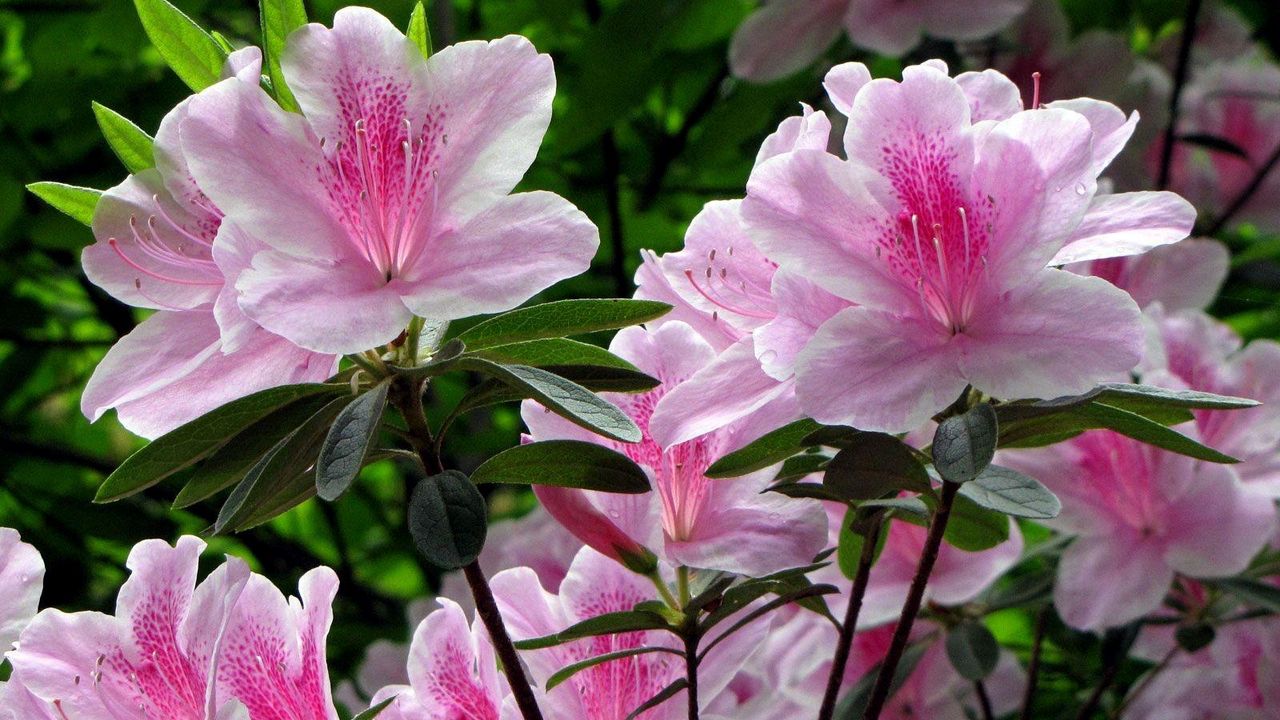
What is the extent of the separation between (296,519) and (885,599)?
144 centimetres

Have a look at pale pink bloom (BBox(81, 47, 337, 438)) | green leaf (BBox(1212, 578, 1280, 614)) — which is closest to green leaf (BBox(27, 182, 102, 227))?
pale pink bloom (BBox(81, 47, 337, 438))

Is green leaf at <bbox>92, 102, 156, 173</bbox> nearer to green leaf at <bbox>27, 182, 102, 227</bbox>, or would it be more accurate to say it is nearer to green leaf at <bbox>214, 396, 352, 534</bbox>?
green leaf at <bbox>27, 182, 102, 227</bbox>

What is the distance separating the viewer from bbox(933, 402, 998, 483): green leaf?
0.65m

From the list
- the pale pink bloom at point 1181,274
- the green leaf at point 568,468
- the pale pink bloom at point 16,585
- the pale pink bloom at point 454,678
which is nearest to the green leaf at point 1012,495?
the green leaf at point 568,468

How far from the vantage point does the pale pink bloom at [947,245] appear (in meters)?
0.67

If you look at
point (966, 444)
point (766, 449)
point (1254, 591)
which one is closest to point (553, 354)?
point (766, 449)

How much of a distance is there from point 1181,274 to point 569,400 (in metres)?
1.24

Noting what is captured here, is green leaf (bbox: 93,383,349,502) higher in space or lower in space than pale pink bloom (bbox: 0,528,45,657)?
higher

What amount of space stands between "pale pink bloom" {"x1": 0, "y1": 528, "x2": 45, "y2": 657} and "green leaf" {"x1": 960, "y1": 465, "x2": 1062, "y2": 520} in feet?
1.84

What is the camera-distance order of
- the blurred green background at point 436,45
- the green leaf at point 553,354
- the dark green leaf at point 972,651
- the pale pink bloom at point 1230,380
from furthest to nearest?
the blurred green background at point 436,45 < the pale pink bloom at point 1230,380 < the dark green leaf at point 972,651 < the green leaf at point 553,354

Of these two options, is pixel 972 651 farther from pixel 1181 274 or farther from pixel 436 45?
pixel 436 45

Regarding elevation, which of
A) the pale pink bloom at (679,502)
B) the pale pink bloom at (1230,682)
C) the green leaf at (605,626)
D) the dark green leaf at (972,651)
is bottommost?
the pale pink bloom at (1230,682)

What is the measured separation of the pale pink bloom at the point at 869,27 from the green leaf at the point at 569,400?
118cm

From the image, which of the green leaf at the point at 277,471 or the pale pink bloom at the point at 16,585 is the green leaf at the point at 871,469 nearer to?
the green leaf at the point at 277,471
